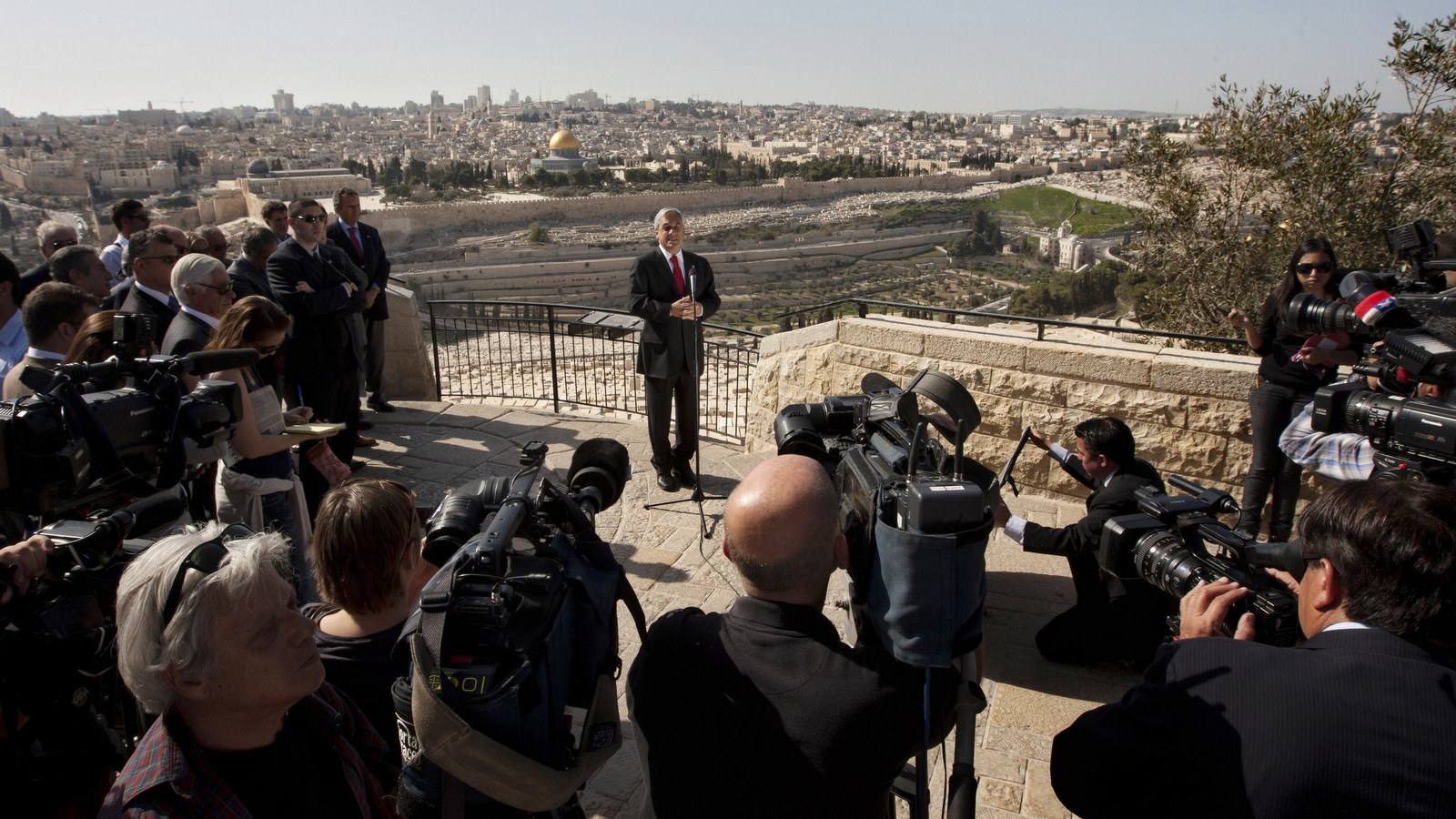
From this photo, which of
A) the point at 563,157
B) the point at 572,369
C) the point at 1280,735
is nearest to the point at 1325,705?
the point at 1280,735

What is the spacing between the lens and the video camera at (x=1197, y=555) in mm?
1562

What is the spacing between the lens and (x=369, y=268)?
603 cm

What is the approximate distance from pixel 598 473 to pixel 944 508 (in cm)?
82

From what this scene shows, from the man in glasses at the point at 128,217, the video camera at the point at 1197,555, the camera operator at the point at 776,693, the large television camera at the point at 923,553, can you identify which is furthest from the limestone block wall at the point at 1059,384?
the man in glasses at the point at 128,217

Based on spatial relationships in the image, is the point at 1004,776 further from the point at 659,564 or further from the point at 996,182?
the point at 996,182

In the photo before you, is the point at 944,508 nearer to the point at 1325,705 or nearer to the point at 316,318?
the point at 1325,705

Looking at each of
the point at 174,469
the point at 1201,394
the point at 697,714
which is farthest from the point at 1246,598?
the point at 1201,394

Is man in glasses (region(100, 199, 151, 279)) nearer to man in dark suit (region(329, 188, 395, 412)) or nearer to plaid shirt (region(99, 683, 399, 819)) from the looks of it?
man in dark suit (region(329, 188, 395, 412))

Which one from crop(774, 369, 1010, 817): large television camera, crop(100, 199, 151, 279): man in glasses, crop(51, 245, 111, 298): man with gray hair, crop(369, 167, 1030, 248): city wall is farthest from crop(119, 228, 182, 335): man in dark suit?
crop(369, 167, 1030, 248): city wall

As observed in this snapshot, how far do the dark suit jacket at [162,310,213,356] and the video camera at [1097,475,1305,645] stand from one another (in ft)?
10.6

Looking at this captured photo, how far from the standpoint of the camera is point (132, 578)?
142cm

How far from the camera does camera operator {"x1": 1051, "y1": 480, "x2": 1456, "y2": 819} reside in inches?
47.5

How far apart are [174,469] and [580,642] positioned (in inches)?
51.2

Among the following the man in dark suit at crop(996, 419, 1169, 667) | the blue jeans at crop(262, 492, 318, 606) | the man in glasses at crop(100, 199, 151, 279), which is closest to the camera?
the man in dark suit at crop(996, 419, 1169, 667)
